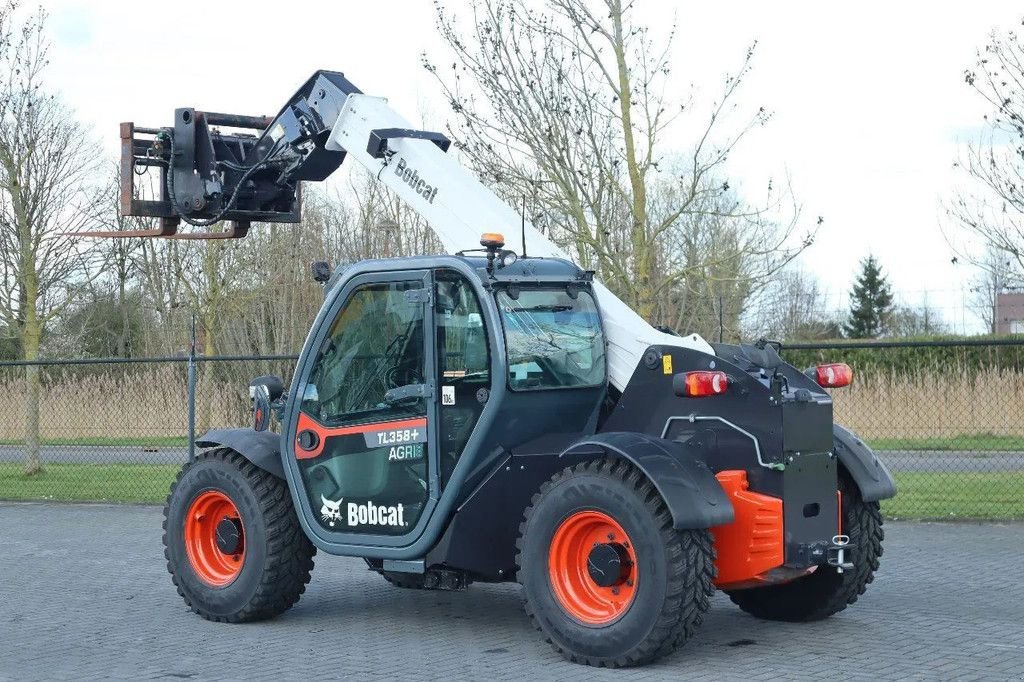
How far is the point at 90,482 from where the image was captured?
18.6 meters

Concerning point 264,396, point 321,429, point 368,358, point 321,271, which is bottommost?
point 321,429

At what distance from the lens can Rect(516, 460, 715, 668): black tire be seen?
6770 millimetres

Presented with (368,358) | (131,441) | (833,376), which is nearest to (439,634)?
(368,358)

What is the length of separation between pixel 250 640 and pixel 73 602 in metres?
2.08

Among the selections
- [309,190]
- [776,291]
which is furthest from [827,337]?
[309,190]

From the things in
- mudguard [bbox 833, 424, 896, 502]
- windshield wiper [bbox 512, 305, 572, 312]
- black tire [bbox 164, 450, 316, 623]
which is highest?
windshield wiper [bbox 512, 305, 572, 312]

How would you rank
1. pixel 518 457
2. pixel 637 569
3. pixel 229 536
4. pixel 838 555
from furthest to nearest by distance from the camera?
pixel 229 536 < pixel 518 457 < pixel 838 555 < pixel 637 569

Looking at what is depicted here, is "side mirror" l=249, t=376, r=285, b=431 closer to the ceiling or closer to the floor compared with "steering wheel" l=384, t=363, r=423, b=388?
closer to the floor

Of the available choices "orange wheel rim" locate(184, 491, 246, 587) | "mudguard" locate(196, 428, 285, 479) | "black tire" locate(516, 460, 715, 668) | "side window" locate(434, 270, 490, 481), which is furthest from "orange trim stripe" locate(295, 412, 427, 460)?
"black tire" locate(516, 460, 715, 668)

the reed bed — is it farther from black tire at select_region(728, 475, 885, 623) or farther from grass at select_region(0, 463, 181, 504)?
black tire at select_region(728, 475, 885, 623)

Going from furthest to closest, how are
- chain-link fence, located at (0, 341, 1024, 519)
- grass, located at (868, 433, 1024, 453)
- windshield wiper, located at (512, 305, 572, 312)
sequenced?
grass, located at (868, 433, 1024, 453), chain-link fence, located at (0, 341, 1024, 519), windshield wiper, located at (512, 305, 572, 312)

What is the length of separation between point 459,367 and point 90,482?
12.3 meters

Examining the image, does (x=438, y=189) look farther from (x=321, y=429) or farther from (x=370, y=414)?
(x=321, y=429)

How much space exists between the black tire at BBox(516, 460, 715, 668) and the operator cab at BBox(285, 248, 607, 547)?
689 mm
